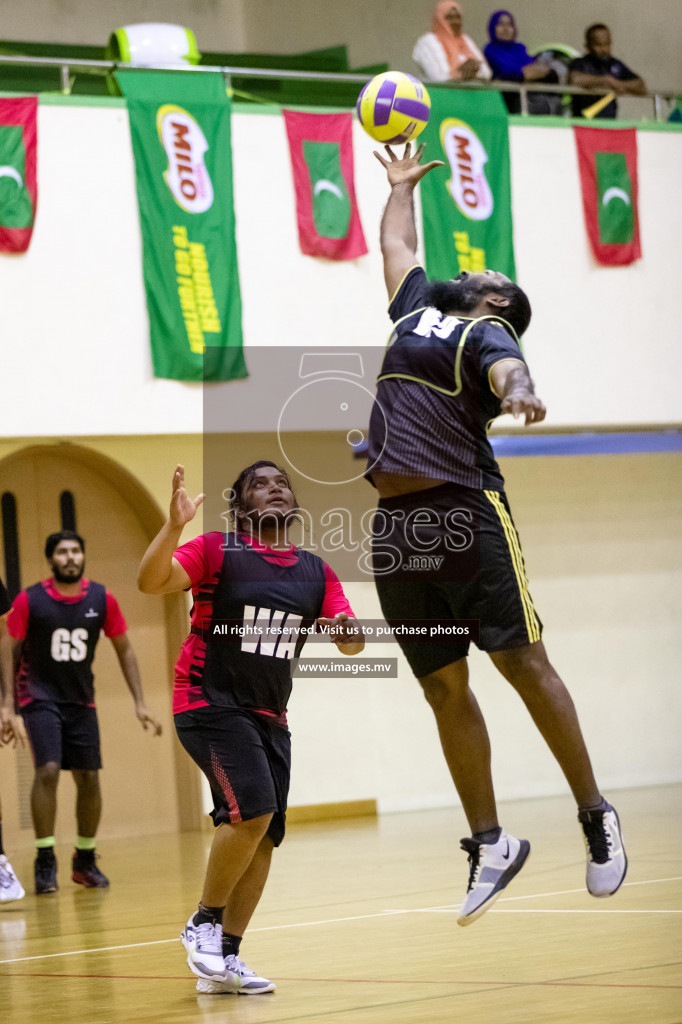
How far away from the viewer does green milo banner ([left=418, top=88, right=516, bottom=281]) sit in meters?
11.4

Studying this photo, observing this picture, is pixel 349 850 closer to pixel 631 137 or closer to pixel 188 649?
pixel 188 649

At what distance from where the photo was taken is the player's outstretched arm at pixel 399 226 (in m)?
4.99

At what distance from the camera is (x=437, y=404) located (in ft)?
15.4

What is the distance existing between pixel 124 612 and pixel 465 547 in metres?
7.71

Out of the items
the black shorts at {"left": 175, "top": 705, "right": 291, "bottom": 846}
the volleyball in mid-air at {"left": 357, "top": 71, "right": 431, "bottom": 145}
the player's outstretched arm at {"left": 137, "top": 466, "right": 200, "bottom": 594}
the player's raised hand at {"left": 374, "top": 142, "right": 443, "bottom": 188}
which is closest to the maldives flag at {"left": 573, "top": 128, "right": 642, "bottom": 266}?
the volleyball in mid-air at {"left": 357, "top": 71, "right": 431, "bottom": 145}

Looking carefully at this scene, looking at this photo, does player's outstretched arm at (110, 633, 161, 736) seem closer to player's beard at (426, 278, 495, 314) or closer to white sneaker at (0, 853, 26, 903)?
white sneaker at (0, 853, 26, 903)

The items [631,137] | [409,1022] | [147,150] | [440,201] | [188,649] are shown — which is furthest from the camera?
[631,137]

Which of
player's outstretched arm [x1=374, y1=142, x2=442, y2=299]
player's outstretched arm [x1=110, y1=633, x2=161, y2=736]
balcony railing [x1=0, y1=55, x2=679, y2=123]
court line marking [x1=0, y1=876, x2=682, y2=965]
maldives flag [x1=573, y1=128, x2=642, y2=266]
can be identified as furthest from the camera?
maldives flag [x1=573, y1=128, x2=642, y2=266]

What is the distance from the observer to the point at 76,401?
404 inches

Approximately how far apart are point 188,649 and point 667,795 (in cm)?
792

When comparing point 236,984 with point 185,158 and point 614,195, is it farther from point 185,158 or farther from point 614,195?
point 614,195

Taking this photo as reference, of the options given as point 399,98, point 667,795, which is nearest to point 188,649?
point 399,98

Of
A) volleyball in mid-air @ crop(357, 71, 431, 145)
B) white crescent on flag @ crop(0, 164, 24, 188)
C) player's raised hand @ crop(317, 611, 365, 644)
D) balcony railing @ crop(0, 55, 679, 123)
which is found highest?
balcony railing @ crop(0, 55, 679, 123)

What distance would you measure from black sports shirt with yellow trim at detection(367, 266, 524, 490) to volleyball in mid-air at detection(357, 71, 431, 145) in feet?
3.74
